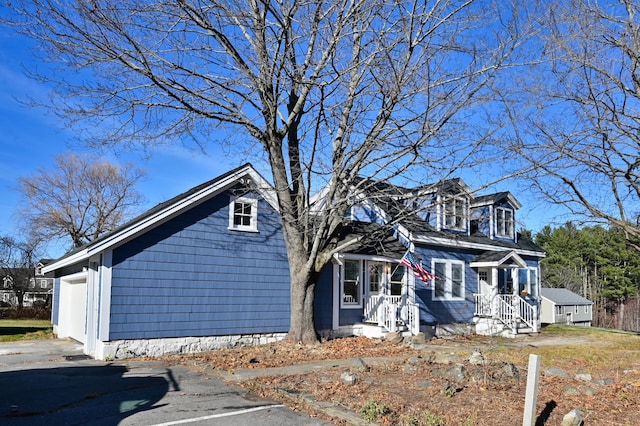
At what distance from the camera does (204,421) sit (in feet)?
21.0

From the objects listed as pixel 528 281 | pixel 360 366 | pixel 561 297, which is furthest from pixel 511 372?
pixel 561 297

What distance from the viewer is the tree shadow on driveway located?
6.63m

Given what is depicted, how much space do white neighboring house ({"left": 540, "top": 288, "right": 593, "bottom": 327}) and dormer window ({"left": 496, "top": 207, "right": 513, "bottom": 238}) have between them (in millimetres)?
18276

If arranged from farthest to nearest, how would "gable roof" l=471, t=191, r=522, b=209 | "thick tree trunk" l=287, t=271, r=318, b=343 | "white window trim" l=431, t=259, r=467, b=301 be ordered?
"gable roof" l=471, t=191, r=522, b=209, "white window trim" l=431, t=259, r=467, b=301, "thick tree trunk" l=287, t=271, r=318, b=343

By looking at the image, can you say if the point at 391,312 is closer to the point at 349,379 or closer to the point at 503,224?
the point at 349,379

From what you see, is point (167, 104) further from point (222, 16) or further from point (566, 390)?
point (566, 390)

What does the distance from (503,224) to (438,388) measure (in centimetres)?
1550

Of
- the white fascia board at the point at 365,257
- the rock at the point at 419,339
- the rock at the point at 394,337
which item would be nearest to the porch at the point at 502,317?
the rock at the point at 419,339

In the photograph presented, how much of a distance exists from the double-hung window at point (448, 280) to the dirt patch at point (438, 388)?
5763 millimetres

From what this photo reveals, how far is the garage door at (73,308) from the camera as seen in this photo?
1482 centimetres

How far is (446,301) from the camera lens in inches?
720

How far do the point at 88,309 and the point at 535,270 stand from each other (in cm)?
1863

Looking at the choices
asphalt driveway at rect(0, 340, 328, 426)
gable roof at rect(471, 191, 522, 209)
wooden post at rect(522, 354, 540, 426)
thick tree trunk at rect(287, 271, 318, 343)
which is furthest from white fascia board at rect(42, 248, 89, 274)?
gable roof at rect(471, 191, 522, 209)

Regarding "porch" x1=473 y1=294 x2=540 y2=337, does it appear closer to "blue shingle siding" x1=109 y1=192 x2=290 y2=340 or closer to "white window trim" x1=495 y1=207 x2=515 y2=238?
"white window trim" x1=495 y1=207 x2=515 y2=238
